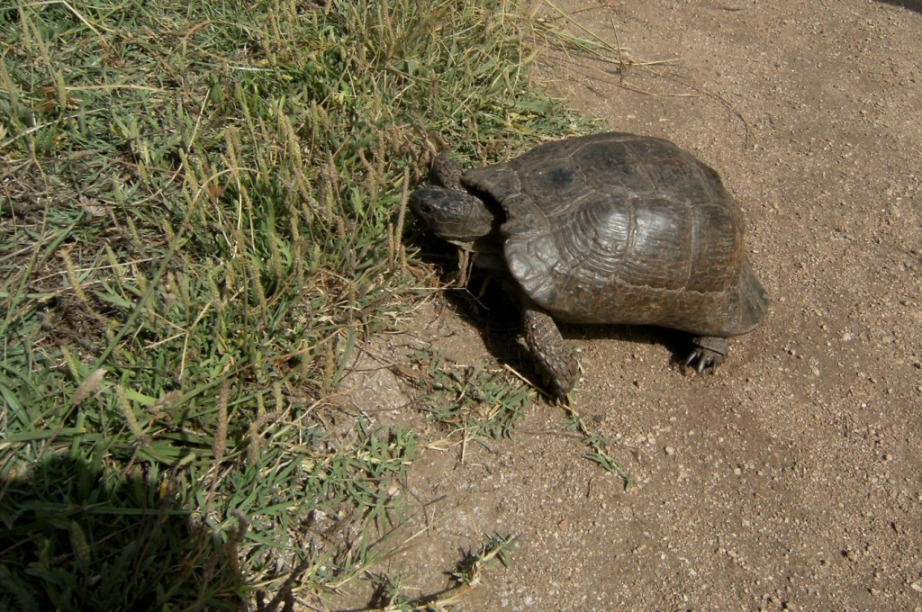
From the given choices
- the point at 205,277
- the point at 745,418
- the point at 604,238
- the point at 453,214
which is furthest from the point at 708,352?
the point at 205,277

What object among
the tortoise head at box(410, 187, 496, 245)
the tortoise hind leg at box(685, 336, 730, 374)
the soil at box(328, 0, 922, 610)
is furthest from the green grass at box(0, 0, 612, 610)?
the tortoise hind leg at box(685, 336, 730, 374)

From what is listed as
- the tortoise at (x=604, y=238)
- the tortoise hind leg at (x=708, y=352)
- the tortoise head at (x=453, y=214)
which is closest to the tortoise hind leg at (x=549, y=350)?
the tortoise at (x=604, y=238)

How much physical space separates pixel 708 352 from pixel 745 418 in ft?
1.27

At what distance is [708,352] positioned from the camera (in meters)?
3.77

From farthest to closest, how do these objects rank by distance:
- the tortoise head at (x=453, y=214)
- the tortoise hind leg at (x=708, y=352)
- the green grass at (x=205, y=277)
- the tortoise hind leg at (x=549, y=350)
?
the tortoise hind leg at (x=708, y=352) < the tortoise head at (x=453, y=214) < the tortoise hind leg at (x=549, y=350) < the green grass at (x=205, y=277)

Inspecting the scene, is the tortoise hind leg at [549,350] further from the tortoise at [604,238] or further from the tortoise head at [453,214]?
the tortoise head at [453,214]

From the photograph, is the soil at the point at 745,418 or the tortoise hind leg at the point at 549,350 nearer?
the soil at the point at 745,418

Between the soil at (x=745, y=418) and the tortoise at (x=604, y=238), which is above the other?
the tortoise at (x=604, y=238)

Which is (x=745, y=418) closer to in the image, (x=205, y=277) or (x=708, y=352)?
(x=708, y=352)

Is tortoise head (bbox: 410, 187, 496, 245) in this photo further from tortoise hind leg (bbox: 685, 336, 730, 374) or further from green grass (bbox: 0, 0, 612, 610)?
tortoise hind leg (bbox: 685, 336, 730, 374)

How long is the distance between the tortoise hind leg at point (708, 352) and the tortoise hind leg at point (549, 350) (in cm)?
75

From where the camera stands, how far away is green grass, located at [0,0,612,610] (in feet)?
8.20

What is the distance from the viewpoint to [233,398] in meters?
2.92

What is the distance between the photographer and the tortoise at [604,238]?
3432mm
